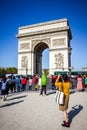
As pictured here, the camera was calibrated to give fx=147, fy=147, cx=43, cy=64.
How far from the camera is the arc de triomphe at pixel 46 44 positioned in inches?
1190

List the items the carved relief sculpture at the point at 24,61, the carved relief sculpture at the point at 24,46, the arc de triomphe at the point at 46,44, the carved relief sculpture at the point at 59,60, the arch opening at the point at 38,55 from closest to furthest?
the carved relief sculpture at the point at 59,60 → the arc de triomphe at the point at 46,44 → the carved relief sculpture at the point at 24,61 → the carved relief sculpture at the point at 24,46 → the arch opening at the point at 38,55

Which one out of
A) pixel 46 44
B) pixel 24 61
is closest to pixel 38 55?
pixel 46 44

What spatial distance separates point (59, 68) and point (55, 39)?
6362 millimetres

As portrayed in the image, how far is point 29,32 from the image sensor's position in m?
33.9

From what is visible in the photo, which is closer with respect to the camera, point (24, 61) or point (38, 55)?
point (24, 61)

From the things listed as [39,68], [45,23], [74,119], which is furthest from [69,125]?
[39,68]

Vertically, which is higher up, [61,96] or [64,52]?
[64,52]

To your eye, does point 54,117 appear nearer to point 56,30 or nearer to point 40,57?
point 56,30

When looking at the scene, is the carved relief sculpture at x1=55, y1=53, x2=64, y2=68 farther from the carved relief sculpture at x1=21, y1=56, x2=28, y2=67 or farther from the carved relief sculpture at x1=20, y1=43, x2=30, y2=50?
the carved relief sculpture at x1=20, y1=43, x2=30, y2=50

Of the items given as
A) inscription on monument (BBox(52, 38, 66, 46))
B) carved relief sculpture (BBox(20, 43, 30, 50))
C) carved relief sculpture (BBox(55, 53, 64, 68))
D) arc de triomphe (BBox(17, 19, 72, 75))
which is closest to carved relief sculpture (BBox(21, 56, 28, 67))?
arc de triomphe (BBox(17, 19, 72, 75))

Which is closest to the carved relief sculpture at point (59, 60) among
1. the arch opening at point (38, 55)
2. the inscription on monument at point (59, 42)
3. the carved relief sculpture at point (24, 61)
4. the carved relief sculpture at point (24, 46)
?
the inscription on monument at point (59, 42)

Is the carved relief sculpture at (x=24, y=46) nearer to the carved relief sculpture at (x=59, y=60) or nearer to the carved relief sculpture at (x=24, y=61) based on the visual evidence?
the carved relief sculpture at (x=24, y=61)

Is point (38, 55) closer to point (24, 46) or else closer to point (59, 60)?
point (24, 46)

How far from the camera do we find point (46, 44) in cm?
3362
